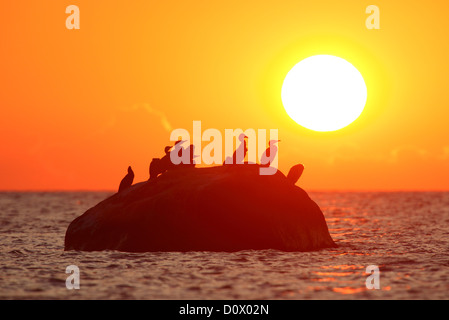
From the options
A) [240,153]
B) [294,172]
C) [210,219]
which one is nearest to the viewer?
[210,219]

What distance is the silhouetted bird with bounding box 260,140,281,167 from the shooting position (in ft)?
96.5

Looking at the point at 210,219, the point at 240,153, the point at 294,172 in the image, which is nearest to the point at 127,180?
the point at 240,153

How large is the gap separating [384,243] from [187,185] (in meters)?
10.9

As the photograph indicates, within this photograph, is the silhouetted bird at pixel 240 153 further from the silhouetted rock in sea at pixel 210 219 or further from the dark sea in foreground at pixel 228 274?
the dark sea in foreground at pixel 228 274

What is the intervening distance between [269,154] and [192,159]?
356 cm

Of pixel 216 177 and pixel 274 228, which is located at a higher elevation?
pixel 216 177

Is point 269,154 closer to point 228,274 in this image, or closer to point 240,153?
point 240,153

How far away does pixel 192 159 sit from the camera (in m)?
31.2

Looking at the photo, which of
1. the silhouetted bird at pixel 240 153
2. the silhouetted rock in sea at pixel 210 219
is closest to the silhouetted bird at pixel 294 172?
the silhouetted rock in sea at pixel 210 219

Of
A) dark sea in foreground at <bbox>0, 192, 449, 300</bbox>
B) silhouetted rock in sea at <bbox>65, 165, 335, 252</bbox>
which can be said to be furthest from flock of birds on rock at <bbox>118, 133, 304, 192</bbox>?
dark sea in foreground at <bbox>0, 192, 449, 300</bbox>

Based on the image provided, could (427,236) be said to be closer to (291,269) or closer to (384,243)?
(384,243)

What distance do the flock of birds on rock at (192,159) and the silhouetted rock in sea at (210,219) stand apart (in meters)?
1.05
